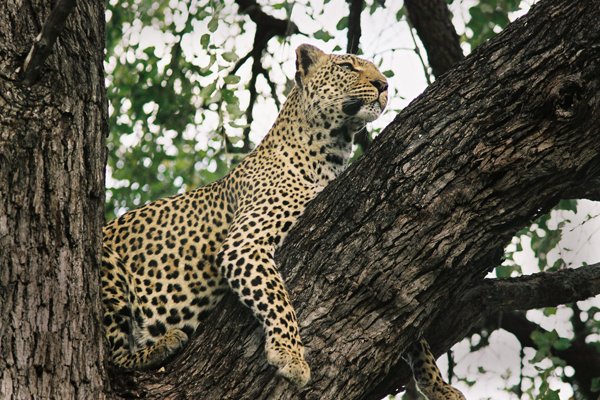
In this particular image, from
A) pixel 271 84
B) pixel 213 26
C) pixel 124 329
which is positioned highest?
pixel 271 84

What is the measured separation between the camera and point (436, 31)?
27.2 feet

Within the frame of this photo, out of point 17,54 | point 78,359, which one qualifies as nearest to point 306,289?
point 78,359

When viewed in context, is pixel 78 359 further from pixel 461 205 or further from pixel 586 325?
pixel 586 325

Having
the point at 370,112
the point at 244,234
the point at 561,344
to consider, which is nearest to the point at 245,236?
the point at 244,234

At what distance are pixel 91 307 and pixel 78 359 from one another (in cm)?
27

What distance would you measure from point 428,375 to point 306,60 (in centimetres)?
293

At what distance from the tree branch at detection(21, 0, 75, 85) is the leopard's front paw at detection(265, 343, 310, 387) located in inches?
72.6

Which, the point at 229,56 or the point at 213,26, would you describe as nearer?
the point at 213,26

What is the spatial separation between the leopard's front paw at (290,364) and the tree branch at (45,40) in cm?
184

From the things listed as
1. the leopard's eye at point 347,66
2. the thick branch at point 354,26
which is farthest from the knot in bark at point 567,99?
the thick branch at point 354,26

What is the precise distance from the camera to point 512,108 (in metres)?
4.51

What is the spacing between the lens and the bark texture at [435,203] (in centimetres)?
446

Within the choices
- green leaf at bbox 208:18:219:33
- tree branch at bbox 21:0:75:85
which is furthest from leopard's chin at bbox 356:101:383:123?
tree branch at bbox 21:0:75:85

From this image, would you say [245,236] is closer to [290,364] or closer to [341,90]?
[290,364]
